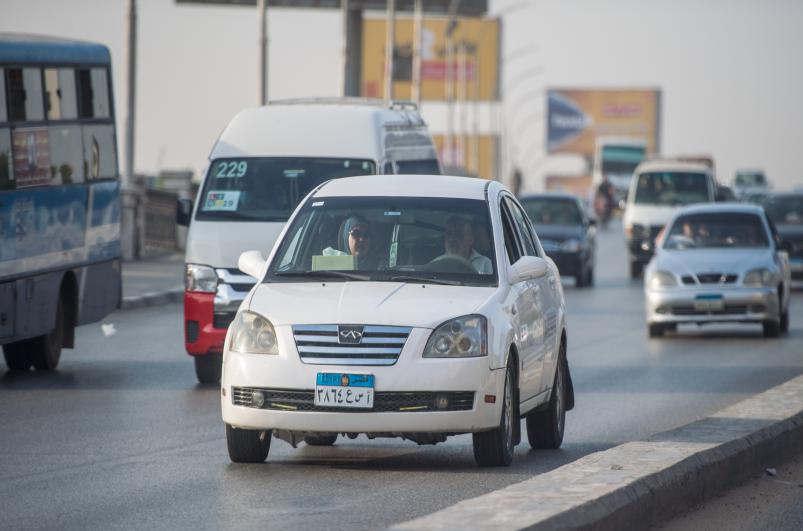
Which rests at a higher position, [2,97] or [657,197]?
[2,97]

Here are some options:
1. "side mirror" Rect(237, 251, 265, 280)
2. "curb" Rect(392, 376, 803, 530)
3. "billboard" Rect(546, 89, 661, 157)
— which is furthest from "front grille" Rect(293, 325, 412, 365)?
"billboard" Rect(546, 89, 661, 157)

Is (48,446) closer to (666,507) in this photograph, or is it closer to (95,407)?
(95,407)

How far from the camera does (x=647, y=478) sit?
9414mm

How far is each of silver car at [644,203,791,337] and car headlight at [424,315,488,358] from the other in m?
13.0

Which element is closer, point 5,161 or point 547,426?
point 547,426

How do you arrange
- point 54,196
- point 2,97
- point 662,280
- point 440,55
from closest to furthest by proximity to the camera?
point 2,97, point 54,196, point 662,280, point 440,55

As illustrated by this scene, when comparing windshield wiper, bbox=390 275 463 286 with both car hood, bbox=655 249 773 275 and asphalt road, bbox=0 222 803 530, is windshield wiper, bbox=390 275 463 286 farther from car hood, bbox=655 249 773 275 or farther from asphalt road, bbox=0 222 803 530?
car hood, bbox=655 249 773 275

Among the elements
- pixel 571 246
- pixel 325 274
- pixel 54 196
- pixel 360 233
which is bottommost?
pixel 571 246

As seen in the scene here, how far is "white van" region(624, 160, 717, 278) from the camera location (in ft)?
133

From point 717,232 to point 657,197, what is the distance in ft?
54.9

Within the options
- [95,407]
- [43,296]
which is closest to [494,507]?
[95,407]

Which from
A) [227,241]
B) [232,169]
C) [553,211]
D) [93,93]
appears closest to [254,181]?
[232,169]

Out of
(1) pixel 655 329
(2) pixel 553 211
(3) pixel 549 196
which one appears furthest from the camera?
(3) pixel 549 196

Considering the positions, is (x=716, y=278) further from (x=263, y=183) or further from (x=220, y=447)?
(x=220, y=447)
